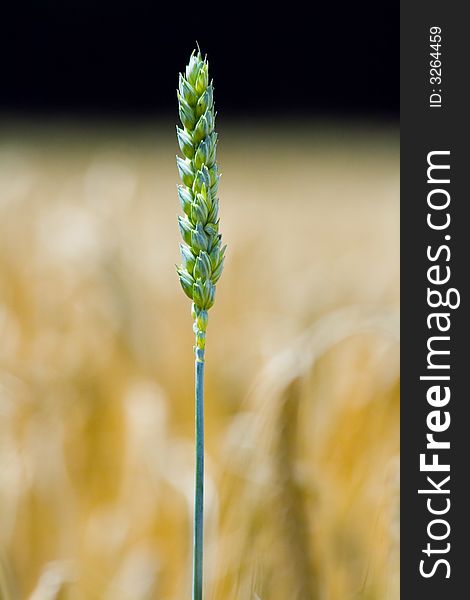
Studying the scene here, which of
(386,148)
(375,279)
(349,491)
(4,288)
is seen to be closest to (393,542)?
(349,491)

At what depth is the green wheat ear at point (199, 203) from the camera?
1.01 feet

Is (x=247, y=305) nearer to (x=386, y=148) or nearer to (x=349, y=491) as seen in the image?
(x=349, y=491)

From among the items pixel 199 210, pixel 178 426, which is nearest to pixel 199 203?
pixel 199 210

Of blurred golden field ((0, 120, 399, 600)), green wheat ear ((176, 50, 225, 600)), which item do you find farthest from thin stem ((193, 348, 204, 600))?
blurred golden field ((0, 120, 399, 600))

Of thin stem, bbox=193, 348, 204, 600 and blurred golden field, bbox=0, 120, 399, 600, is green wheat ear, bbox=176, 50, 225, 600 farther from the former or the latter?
blurred golden field, bbox=0, 120, 399, 600

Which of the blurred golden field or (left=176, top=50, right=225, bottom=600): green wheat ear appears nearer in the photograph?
(left=176, top=50, right=225, bottom=600): green wheat ear

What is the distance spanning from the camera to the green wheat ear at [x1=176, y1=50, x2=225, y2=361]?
0.31 metres

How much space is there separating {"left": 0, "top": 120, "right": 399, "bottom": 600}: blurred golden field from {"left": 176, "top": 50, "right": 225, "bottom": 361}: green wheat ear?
0.18 m

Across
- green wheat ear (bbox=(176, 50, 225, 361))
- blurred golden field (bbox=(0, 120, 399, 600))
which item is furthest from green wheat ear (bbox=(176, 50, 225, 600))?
blurred golden field (bbox=(0, 120, 399, 600))

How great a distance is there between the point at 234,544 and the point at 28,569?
15 cm

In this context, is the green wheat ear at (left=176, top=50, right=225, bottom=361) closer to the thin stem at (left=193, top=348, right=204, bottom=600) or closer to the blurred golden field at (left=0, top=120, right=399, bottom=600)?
the thin stem at (left=193, top=348, right=204, bottom=600)

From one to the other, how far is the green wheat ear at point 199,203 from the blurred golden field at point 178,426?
18 centimetres

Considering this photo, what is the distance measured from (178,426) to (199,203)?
414mm

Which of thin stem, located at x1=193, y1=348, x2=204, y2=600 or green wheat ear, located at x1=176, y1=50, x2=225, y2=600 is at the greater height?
green wheat ear, located at x1=176, y1=50, x2=225, y2=600
